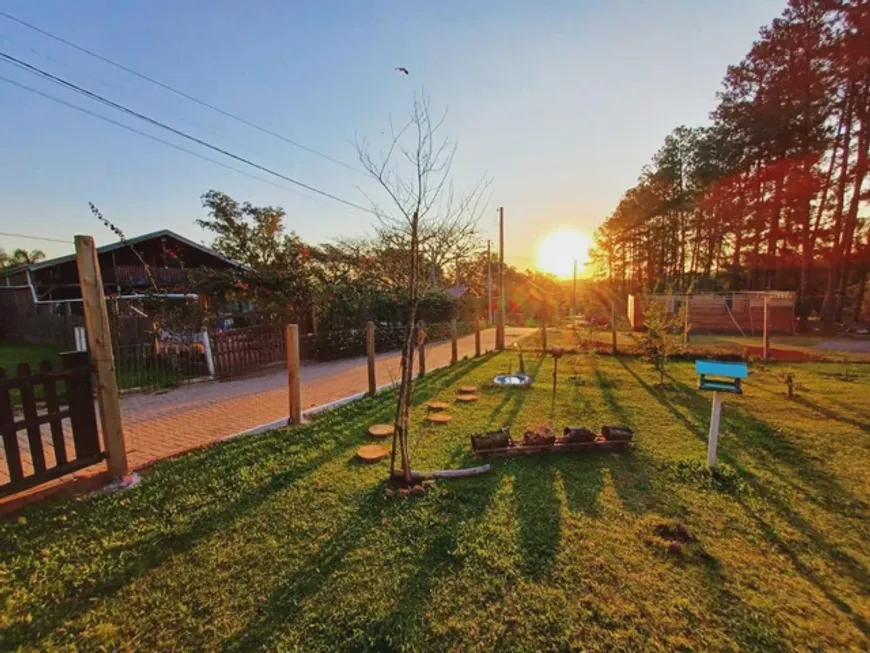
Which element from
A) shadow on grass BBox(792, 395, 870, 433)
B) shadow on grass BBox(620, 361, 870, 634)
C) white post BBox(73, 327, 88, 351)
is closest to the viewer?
shadow on grass BBox(620, 361, 870, 634)

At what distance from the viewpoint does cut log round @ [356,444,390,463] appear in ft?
12.2

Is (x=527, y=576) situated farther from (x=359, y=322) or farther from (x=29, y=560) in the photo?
(x=359, y=322)

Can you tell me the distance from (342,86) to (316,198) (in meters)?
6.21

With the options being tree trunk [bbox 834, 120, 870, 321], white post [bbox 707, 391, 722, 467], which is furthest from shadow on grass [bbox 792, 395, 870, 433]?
tree trunk [bbox 834, 120, 870, 321]

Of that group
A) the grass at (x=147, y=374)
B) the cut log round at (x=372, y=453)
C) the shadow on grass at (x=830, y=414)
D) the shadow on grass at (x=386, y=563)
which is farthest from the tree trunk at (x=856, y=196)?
the grass at (x=147, y=374)

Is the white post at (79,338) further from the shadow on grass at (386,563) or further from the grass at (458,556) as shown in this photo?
the shadow on grass at (386,563)

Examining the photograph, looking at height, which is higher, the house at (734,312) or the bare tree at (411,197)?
the bare tree at (411,197)

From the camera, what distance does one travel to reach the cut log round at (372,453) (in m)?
3.71

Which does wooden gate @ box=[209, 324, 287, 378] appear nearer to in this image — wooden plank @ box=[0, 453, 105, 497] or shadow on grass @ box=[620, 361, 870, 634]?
wooden plank @ box=[0, 453, 105, 497]

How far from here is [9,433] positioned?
8.82ft

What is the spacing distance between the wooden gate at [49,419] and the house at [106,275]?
35.6 feet

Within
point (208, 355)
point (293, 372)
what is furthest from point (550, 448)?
point (208, 355)

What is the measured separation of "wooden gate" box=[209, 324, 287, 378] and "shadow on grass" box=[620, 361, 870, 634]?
326 inches

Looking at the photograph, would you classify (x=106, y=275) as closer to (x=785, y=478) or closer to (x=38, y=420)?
(x=38, y=420)
